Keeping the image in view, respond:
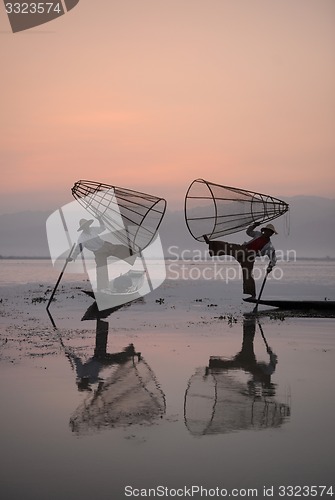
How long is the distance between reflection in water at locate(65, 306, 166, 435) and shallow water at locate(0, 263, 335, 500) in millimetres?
19

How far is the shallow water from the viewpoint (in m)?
6.04

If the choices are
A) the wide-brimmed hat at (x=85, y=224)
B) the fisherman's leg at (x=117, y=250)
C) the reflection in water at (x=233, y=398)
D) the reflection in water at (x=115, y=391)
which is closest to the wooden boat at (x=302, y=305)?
the fisherman's leg at (x=117, y=250)

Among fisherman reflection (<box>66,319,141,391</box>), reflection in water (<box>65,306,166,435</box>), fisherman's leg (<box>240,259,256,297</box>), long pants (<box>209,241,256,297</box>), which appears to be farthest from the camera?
fisherman's leg (<box>240,259,256,297</box>)

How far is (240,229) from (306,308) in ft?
11.9

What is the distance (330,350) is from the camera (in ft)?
Result: 43.4

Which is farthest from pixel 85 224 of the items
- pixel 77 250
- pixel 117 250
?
pixel 117 250

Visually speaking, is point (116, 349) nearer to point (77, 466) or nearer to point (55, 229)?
point (77, 466)

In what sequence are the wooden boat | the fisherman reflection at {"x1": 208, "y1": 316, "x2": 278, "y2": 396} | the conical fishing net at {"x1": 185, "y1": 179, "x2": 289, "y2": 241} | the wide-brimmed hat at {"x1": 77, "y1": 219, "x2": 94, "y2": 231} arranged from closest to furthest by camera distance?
the fisherman reflection at {"x1": 208, "y1": 316, "x2": 278, "y2": 396}, the conical fishing net at {"x1": 185, "y1": 179, "x2": 289, "y2": 241}, the wooden boat, the wide-brimmed hat at {"x1": 77, "y1": 219, "x2": 94, "y2": 231}

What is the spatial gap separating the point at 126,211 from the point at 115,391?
12226 mm

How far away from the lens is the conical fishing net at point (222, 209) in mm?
19359

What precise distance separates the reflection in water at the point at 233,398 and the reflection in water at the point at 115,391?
54cm

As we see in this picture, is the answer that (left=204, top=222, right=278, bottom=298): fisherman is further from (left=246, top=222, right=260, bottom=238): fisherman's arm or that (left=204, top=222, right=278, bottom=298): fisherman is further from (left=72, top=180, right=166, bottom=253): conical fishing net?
(left=72, top=180, right=166, bottom=253): conical fishing net

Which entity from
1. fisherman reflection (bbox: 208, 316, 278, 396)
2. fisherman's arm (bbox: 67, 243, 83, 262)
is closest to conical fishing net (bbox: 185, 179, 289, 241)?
fisherman's arm (bbox: 67, 243, 83, 262)

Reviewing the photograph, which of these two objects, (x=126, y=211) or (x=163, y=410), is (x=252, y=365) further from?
(x=126, y=211)
